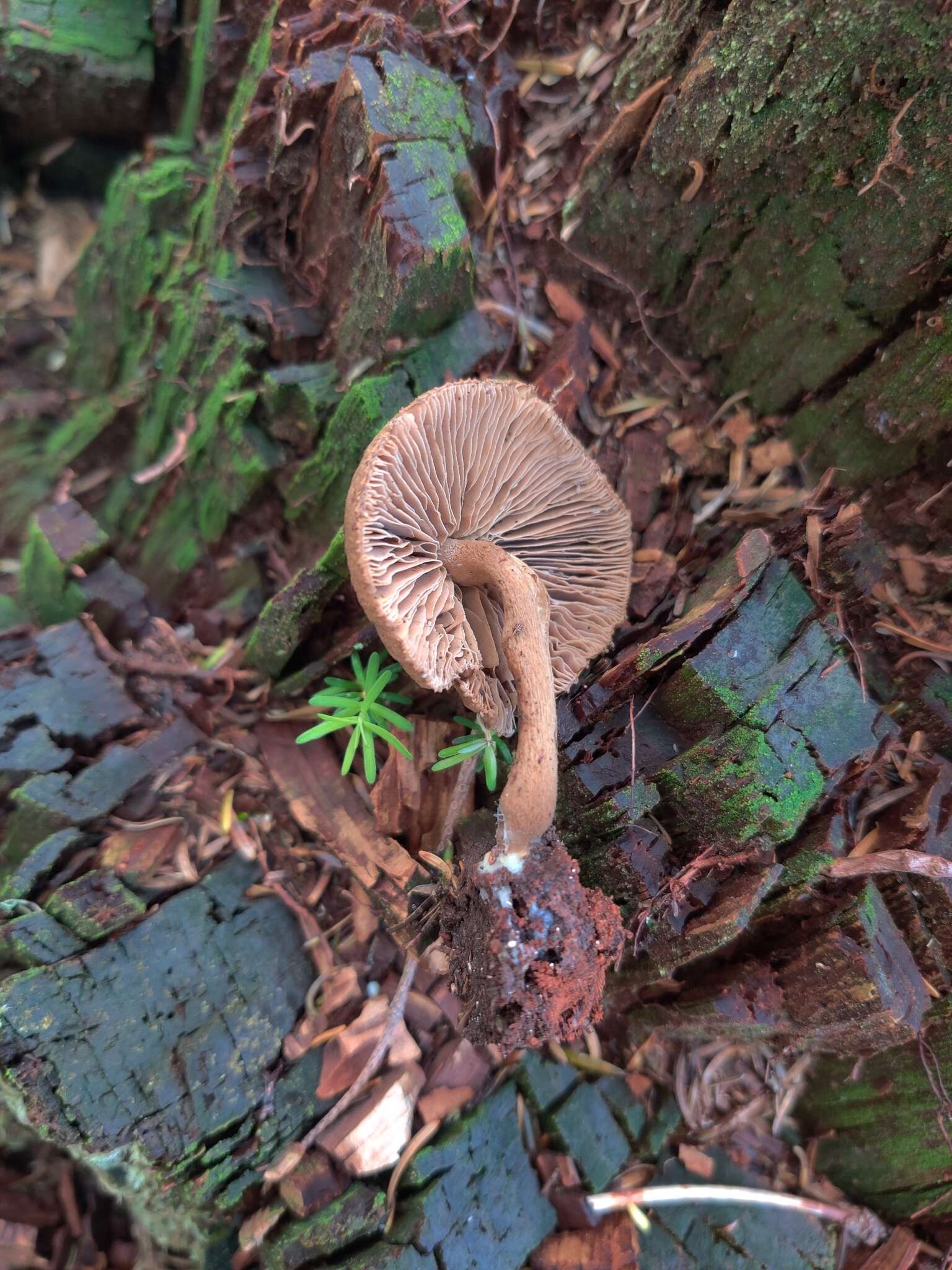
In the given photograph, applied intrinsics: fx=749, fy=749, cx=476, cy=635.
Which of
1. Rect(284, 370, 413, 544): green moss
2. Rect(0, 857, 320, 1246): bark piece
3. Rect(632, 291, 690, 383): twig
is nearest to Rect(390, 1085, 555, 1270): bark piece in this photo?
Rect(0, 857, 320, 1246): bark piece

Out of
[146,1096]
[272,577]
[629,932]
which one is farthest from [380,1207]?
[272,577]

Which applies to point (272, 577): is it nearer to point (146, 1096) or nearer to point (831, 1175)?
point (146, 1096)

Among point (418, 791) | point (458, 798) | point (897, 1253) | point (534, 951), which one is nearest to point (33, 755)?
point (418, 791)

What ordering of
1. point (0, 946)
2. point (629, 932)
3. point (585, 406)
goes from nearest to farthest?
point (0, 946) < point (629, 932) < point (585, 406)

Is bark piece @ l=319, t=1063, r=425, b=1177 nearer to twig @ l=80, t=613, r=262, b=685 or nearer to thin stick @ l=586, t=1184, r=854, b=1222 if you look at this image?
thin stick @ l=586, t=1184, r=854, b=1222

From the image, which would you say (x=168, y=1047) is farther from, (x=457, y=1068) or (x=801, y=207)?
(x=801, y=207)

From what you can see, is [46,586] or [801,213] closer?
[801,213]
